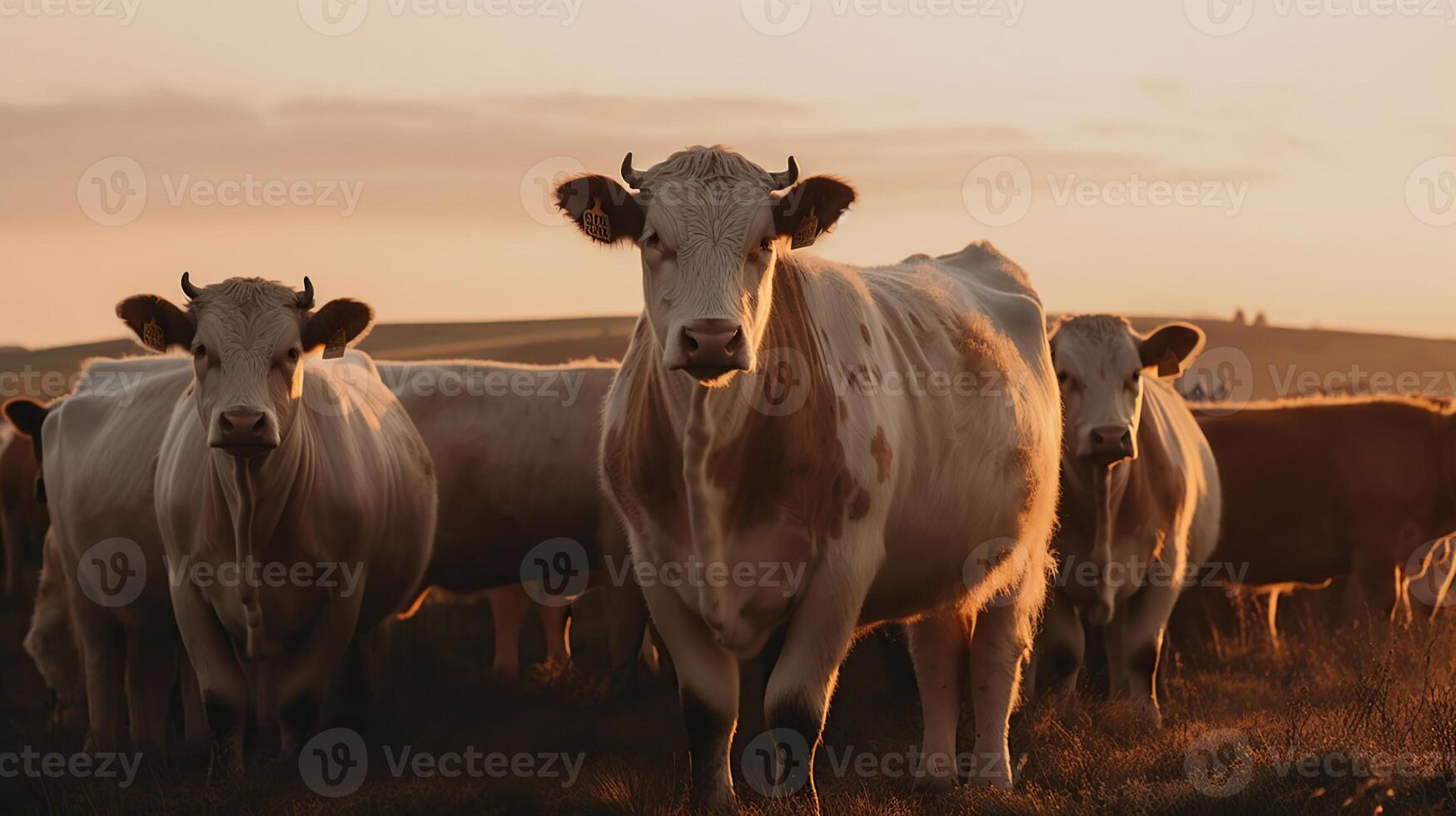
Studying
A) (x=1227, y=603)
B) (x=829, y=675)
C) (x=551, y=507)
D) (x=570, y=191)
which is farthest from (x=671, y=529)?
(x=1227, y=603)

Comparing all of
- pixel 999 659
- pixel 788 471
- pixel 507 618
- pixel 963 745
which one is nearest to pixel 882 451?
pixel 788 471

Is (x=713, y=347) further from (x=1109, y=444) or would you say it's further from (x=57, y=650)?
(x=57, y=650)

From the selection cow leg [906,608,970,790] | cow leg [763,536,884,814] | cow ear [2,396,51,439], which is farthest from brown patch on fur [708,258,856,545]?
cow ear [2,396,51,439]

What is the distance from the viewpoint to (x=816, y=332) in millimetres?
6016

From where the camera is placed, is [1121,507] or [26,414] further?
[26,414]

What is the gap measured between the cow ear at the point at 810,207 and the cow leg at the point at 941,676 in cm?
212

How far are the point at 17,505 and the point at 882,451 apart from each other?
1488 centimetres

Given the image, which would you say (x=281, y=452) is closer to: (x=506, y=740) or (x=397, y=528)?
(x=397, y=528)

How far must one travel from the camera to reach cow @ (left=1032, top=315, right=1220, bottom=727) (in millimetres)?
9531

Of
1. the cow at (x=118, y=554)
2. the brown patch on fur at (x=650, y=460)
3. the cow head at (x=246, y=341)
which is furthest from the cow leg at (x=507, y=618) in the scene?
the brown patch on fur at (x=650, y=460)

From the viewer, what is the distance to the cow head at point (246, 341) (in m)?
7.04

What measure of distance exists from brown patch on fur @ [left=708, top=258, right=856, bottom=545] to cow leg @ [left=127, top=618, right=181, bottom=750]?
4.84m

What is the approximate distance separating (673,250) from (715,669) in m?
1.55

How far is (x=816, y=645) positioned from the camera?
18.9 ft
